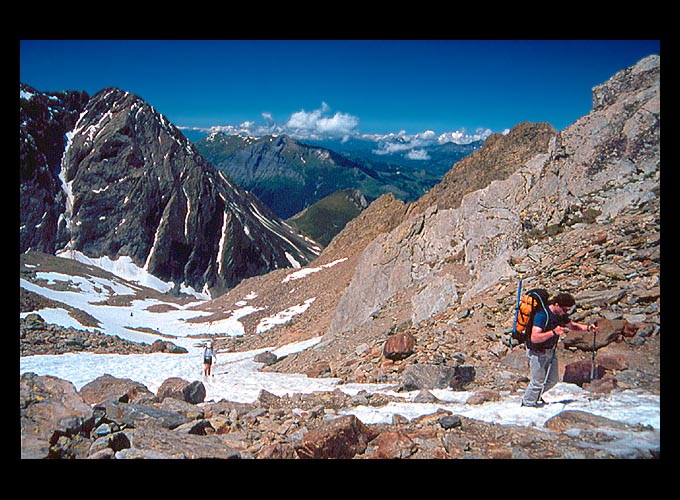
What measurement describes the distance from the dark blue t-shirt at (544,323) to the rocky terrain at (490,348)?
2.65 ft

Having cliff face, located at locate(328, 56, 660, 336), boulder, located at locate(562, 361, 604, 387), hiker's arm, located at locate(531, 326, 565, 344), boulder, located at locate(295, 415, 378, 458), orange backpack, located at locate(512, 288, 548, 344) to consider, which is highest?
cliff face, located at locate(328, 56, 660, 336)

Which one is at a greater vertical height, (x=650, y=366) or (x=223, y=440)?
(x=650, y=366)

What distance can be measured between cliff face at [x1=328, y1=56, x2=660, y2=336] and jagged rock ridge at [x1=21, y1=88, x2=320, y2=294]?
74.3 metres

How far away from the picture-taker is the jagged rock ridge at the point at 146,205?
268 feet

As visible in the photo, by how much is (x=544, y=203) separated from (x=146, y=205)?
8480cm

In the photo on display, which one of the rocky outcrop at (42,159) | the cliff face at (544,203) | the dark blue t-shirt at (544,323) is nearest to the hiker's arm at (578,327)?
the dark blue t-shirt at (544,323)

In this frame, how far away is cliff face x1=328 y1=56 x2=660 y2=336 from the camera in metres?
7.87

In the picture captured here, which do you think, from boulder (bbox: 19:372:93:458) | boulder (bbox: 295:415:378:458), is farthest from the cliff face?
boulder (bbox: 19:372:93:458)

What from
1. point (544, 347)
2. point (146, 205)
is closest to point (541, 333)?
point (544, 347)

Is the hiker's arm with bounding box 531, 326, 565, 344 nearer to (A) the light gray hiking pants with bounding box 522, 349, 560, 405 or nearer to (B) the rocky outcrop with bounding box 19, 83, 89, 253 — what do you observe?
(A) the light gray hiking pants with bounding box 522, 349, 560, 405
